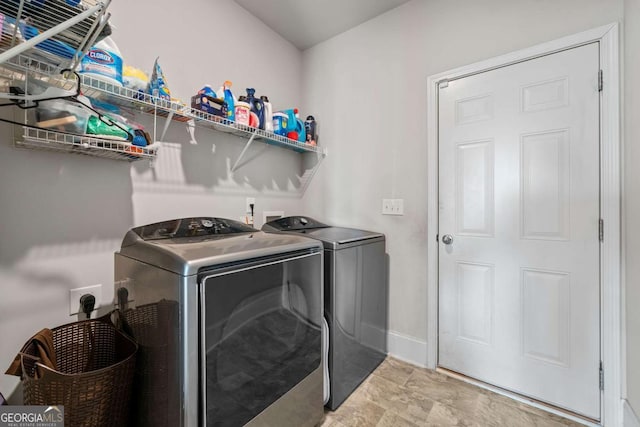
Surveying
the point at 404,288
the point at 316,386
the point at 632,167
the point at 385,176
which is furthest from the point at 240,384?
the point at 632,167

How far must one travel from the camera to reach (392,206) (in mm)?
2039

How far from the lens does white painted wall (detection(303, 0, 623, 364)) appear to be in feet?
5.43

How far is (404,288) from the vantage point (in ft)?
6.57

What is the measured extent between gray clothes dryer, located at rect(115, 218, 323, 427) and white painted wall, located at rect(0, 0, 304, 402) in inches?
8.4

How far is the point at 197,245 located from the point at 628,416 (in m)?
2.08

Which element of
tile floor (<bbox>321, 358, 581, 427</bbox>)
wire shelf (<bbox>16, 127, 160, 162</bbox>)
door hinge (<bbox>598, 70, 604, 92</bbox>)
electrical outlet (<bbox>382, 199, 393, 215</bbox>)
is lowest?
tile floor (<bbox>321, 358, 581, 427</bbox>)

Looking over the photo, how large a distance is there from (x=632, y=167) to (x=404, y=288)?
52.7 inches

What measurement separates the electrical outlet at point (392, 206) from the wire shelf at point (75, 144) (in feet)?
4.94

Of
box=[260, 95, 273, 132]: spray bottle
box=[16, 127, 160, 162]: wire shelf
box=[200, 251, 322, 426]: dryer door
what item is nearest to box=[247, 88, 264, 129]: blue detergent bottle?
box=[260, 95, 273, 132]: spray bottle

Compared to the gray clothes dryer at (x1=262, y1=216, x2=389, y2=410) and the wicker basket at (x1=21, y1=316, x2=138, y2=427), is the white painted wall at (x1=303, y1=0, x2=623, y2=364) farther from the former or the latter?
the wicker basket at (x1=21, y1=316, x2=138, y2=427)

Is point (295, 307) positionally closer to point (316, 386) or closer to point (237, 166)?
point (316, 386)

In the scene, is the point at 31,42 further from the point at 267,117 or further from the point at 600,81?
the point at 600,81

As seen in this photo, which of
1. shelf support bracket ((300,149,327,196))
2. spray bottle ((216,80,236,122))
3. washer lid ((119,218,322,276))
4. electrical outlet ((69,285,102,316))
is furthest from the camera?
shelf support bracket ((300,149,327,196))

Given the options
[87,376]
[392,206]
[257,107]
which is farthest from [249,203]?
[87,376]
